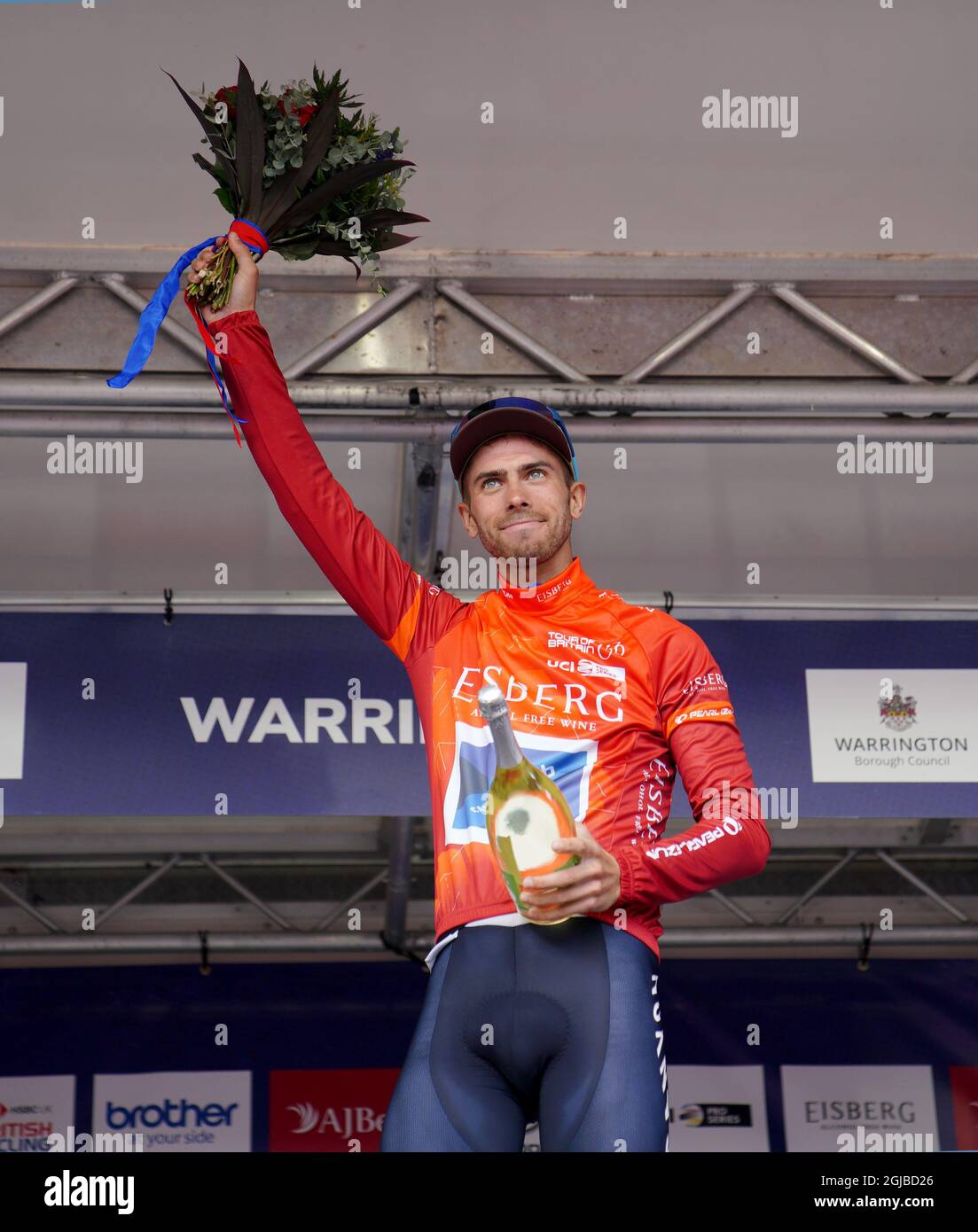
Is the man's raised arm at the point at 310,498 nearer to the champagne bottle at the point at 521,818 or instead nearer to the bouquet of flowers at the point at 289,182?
the bouquet of flowers at the point at 289,182

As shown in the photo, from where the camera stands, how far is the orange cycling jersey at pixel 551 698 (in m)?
1.87

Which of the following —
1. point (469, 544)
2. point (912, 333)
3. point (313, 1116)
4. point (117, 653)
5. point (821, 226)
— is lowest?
point (313, 1116)

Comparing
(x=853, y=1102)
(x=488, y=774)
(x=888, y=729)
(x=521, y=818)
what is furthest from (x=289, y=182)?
(x=853, y=1102)

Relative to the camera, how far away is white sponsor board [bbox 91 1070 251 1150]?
7.05 metres

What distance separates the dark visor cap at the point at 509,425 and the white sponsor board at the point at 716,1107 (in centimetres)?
560

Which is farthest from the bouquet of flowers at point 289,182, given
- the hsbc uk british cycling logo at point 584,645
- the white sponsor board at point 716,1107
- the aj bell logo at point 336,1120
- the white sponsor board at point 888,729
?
the white sponsor board at point 716,1107

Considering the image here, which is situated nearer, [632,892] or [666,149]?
[632,892]

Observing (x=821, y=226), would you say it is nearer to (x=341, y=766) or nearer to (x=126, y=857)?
(x=341, y=766)

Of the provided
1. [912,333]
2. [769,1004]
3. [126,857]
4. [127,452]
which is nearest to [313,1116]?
[126,857]

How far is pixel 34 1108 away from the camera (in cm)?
711

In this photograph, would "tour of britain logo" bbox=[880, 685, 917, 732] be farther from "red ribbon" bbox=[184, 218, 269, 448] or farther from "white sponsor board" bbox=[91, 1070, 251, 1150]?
"white sponsor board" bbox=[91, 1070, 251, 1150]

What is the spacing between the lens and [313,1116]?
719 cm

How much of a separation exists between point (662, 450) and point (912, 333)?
37.1 inches

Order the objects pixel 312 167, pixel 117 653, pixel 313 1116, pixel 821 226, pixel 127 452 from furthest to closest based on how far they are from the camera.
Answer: pixel 313 1116, pixel 117 653, pixel 127 452, pixel 821 226, pixel 312 167
